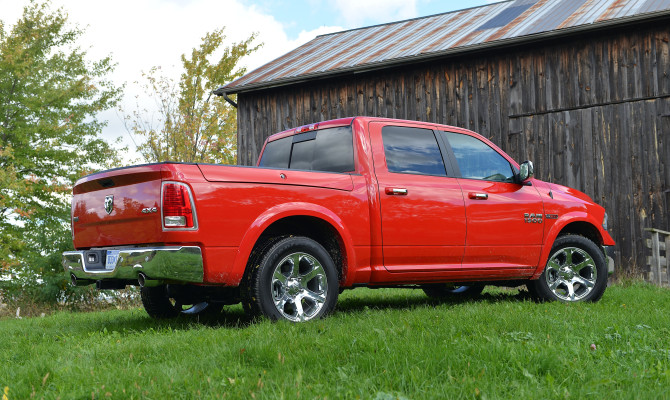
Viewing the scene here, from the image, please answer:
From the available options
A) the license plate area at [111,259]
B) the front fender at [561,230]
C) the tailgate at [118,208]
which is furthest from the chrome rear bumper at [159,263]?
the front fender at [561,230]

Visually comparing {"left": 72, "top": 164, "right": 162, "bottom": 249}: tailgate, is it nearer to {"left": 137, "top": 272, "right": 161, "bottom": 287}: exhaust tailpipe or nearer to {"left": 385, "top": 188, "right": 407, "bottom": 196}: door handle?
{"left": 137, "top": 272, "right": 161, "bottom": 287}: exhaust tailpipe

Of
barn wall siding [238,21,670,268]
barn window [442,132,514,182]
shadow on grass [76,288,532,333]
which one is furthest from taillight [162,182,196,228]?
barn wall siding [238,21,670,268]

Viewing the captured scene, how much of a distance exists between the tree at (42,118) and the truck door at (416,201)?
14.4 m

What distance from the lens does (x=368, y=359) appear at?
3.75 metres

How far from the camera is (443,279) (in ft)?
21.2

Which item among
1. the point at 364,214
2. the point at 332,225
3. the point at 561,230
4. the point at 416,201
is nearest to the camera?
the point at 332,225

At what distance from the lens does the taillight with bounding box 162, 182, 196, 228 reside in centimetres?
485

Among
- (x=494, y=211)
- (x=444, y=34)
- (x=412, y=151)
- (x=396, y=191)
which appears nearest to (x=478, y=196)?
(x=494, y=211)

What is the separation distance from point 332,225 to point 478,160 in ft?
7.18

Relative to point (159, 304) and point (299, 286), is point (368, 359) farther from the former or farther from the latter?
point (159, 304)

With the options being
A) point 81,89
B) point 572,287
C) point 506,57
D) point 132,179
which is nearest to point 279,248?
point 132,179

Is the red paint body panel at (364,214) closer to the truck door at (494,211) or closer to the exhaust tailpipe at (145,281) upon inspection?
the truck door at (494,211)

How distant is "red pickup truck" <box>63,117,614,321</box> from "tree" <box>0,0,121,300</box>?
13779 millimetres

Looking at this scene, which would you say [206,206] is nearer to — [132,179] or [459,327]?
[132,179]
